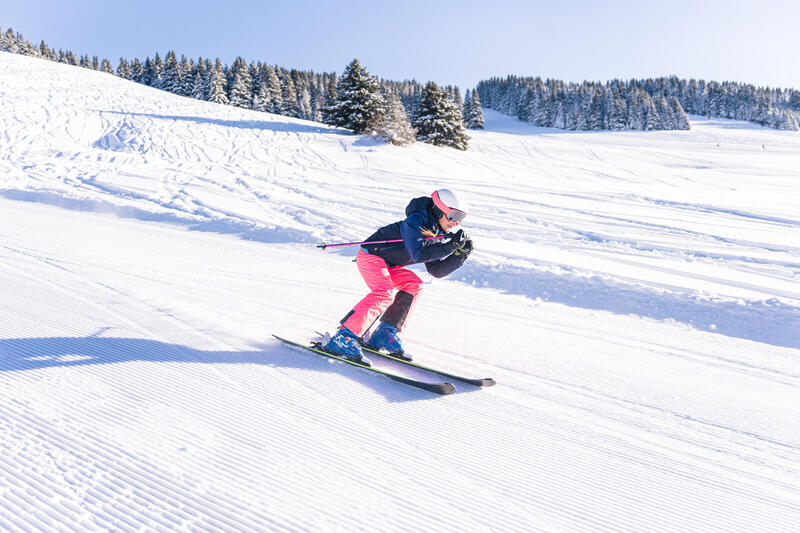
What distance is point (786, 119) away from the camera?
73688 mm

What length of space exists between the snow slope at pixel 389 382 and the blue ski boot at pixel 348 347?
0.11 metres

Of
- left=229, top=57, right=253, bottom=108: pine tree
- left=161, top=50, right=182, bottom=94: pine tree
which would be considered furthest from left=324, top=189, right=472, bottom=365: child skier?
left=161, top=50, right=182, bottom=94: pine tree

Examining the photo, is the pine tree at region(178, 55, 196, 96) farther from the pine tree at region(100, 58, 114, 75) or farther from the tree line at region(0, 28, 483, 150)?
the pine tree at region(100, 58, 114, 75)

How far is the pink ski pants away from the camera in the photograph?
3795 millimetres

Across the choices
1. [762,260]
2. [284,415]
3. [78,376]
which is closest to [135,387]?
[78,376]

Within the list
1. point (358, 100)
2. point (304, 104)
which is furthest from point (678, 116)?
point (358, 100)

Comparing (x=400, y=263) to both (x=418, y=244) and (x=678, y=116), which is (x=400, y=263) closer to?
(x=418, y=244)

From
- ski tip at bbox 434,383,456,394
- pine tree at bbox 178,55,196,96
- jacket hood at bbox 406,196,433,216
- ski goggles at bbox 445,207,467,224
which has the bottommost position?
ski tip at bbox 434,383,456,394

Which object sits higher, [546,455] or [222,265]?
[222,265]

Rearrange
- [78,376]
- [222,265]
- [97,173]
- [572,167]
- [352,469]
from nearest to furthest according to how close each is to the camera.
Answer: [352,469] → [78,376] → [222,265] → [97,173] → [572,167]

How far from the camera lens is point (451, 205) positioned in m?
3.60

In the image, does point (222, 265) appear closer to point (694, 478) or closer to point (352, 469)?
point (352, 469)

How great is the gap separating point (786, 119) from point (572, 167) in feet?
262

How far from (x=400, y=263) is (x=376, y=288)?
0.31 m
